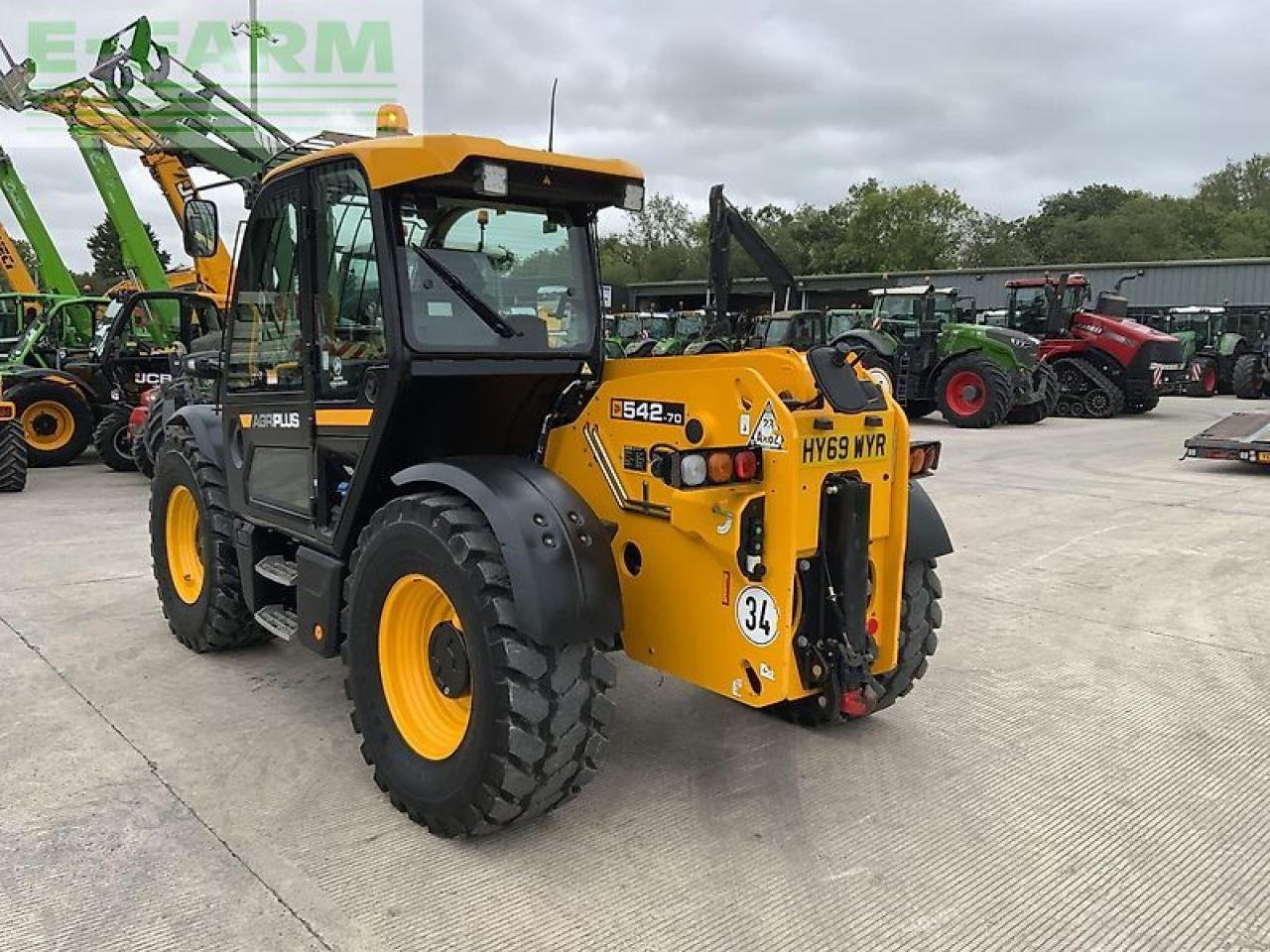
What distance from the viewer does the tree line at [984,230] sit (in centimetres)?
5741

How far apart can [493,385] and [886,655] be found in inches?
66.3

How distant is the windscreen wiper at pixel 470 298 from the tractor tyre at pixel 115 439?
8995mm

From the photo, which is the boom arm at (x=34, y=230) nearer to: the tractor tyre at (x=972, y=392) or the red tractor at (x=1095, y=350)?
the tractor tyre at (x=972, y=392)

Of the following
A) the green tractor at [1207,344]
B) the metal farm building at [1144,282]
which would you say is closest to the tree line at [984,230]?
the metal farm building at [1144,282]

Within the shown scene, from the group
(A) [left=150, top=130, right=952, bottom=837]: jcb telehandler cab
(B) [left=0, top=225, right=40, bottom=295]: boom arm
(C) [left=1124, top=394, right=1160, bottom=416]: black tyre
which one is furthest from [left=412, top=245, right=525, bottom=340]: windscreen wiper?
(C) [left=1124, top=394, right=1160, bottom=416]: black tyre

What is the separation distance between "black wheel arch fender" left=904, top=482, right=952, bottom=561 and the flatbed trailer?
9252mm

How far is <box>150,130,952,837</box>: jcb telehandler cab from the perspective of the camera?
2930 mm

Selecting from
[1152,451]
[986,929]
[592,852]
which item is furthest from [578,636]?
[1152,451]

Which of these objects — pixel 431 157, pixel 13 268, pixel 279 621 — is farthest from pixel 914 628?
pixel 13 268

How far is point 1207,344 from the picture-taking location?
26078 millimetres

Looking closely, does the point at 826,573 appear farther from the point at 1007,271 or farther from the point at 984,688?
the point at 1007,271

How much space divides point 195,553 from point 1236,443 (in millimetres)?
11018

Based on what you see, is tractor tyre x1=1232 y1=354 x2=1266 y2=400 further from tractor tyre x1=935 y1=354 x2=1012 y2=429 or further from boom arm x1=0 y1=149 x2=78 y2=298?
boom arm x1=0 y1=149 x2=78 y2=298

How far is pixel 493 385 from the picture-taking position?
3.56 metres
